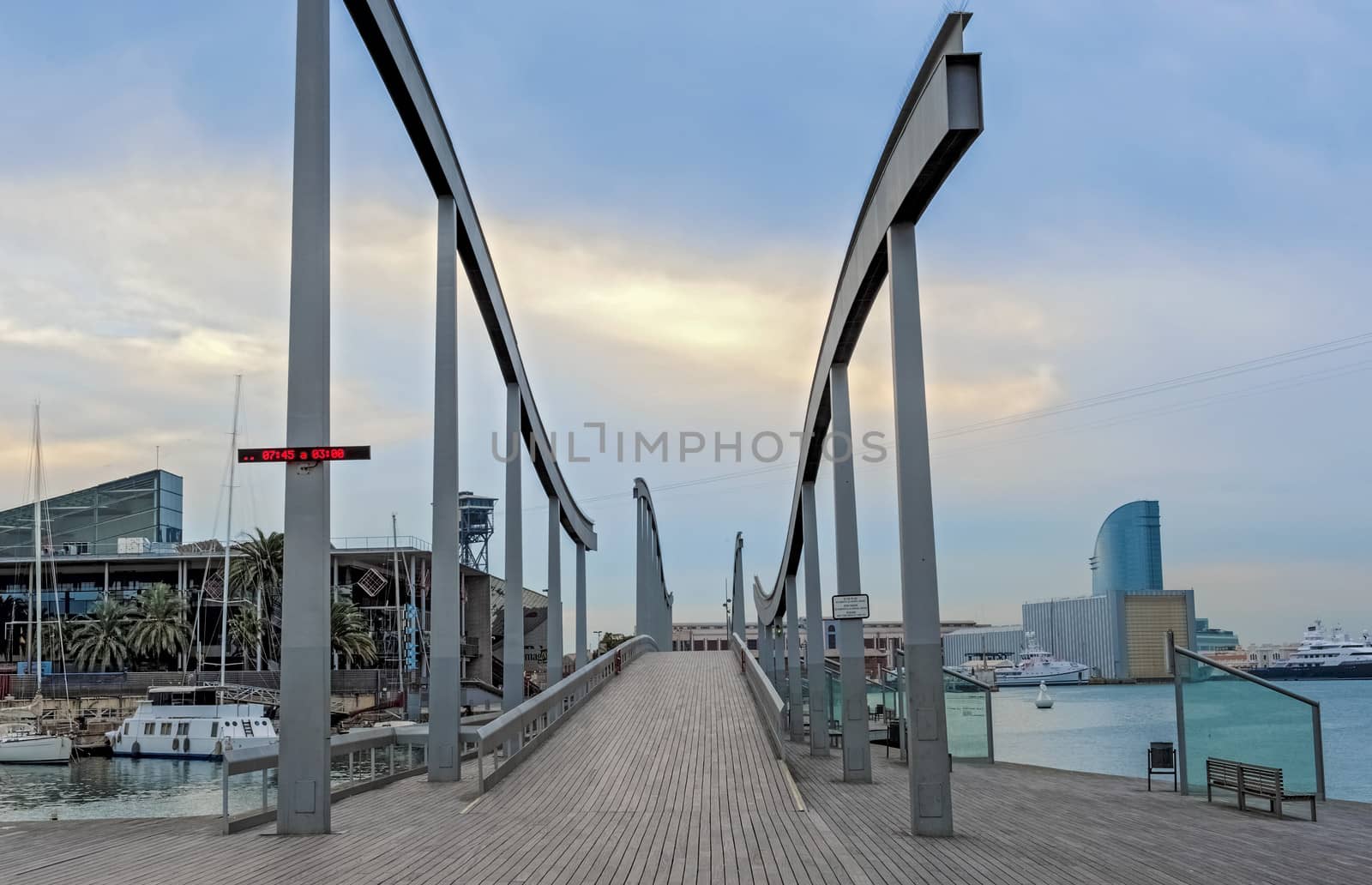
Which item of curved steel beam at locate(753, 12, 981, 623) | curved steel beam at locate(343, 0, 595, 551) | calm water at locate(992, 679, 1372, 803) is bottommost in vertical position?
calm water at locate(992, 679, 1372, 803)

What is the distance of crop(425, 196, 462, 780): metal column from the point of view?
16.2m

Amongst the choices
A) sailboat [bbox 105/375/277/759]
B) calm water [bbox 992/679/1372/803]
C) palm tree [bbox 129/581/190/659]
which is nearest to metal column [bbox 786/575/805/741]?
calm water [bbox 992/679/1372/803]

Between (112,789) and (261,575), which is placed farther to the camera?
(261,575)

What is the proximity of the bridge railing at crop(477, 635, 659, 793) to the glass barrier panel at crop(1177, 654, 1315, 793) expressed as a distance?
29.4 ft

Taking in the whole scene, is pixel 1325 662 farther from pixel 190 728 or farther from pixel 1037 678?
pixel 190 728

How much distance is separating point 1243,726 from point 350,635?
5178 cm

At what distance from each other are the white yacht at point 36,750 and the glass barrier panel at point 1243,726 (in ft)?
Result: 136

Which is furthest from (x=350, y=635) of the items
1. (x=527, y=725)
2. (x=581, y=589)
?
(x=527, y=725)

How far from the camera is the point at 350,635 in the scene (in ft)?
198

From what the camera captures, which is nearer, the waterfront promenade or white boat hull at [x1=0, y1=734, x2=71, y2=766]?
the waterfront promenade

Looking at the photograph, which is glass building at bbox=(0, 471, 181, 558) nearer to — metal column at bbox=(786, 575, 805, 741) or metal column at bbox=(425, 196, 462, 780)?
metal column at bbox=(786, 575, 805, 741)

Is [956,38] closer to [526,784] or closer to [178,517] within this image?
[526,784]

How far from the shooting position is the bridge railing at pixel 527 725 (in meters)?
14.4

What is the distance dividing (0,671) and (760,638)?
43202 millimetres
